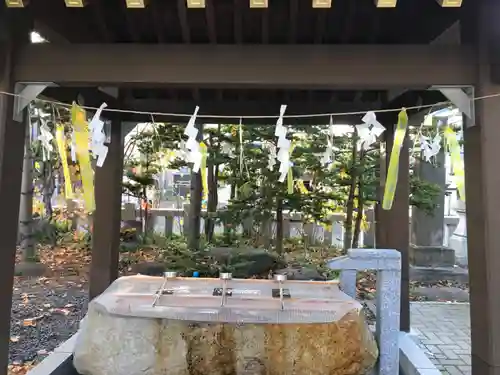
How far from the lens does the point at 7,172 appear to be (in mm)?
2723

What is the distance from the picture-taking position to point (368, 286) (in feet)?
24.6

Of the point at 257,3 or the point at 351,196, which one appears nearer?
the point at 257,3

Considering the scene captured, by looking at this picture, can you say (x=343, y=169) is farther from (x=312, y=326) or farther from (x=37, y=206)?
(x=37, y=206)

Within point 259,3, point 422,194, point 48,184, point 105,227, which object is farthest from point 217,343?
point 48,184

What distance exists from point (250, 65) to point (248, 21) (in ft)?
2.22

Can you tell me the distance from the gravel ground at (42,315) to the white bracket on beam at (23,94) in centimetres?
284

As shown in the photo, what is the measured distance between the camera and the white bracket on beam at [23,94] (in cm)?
278

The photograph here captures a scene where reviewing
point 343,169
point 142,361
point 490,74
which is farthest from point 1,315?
point 343,169

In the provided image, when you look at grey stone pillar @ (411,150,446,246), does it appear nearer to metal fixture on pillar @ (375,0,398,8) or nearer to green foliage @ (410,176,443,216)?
green foliage @ (410,176,443,216)

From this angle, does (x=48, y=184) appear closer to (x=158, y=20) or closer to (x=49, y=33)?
(x=49, y=33)

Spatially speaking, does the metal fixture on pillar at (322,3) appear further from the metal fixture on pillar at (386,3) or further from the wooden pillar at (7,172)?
the wooden pillar at (7,172)

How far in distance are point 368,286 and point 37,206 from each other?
319 inches

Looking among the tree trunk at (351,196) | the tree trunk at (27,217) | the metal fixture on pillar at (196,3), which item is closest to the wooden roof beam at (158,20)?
the metal fixture on pillar at (196,3)

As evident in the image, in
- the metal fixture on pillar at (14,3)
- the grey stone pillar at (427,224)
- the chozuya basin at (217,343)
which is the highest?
the metal fixture on pillar at (14,3)
